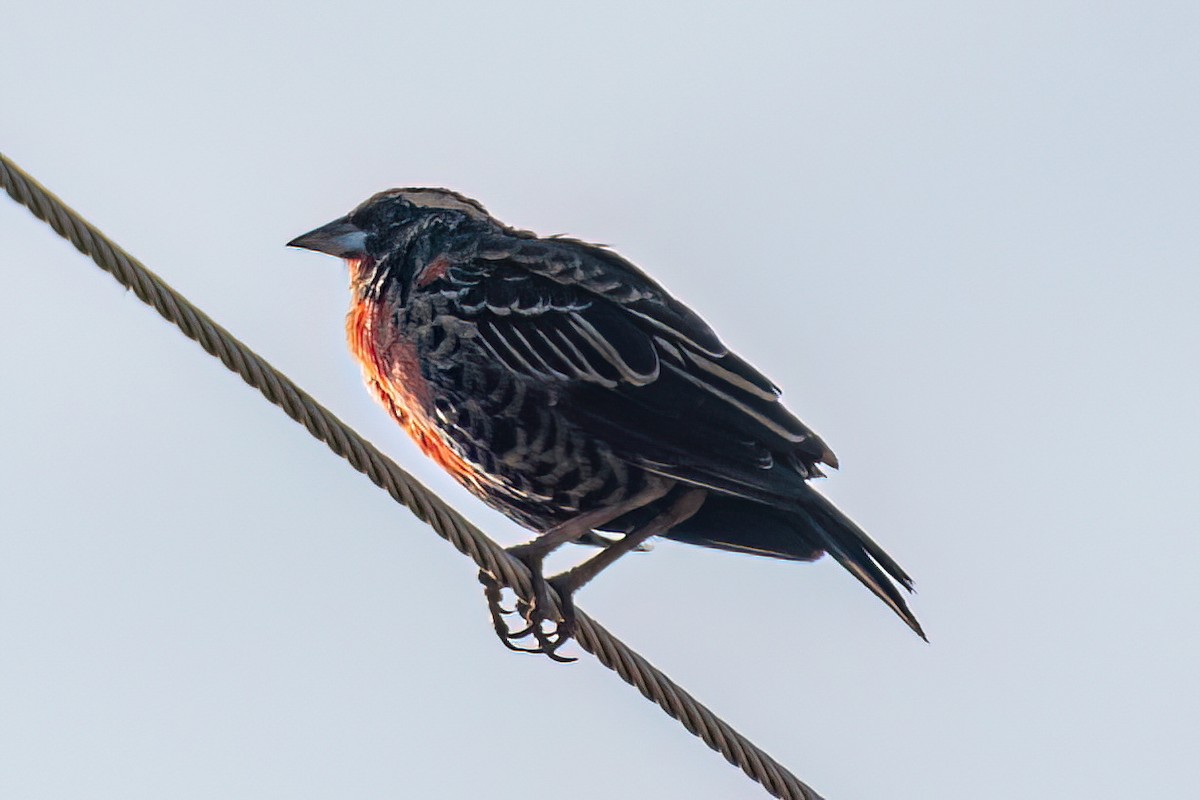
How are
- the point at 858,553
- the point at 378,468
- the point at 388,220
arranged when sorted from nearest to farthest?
the point at 378,468, the point at 858,553, the point at 388,220

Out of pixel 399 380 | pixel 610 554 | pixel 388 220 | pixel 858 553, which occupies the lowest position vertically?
pixel 858 553

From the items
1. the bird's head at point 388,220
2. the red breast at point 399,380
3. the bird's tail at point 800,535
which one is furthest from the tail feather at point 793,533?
the bird's head at point 388,220

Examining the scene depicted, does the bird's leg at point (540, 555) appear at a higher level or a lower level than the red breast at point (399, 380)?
lower

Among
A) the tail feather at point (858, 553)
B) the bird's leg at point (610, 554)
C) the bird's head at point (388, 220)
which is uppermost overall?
the bird's head at point (388, 220)

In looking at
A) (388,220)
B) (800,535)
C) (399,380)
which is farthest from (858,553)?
(388,220)

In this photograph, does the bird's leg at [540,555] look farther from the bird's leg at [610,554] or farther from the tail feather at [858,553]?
the tail feather at [858,553]

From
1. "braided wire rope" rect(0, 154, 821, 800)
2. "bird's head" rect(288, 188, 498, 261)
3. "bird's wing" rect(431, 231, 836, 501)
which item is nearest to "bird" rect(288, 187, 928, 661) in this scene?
"bird's wing" rect(431, 231, 836, 501)

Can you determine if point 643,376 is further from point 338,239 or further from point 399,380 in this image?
point 338,239
